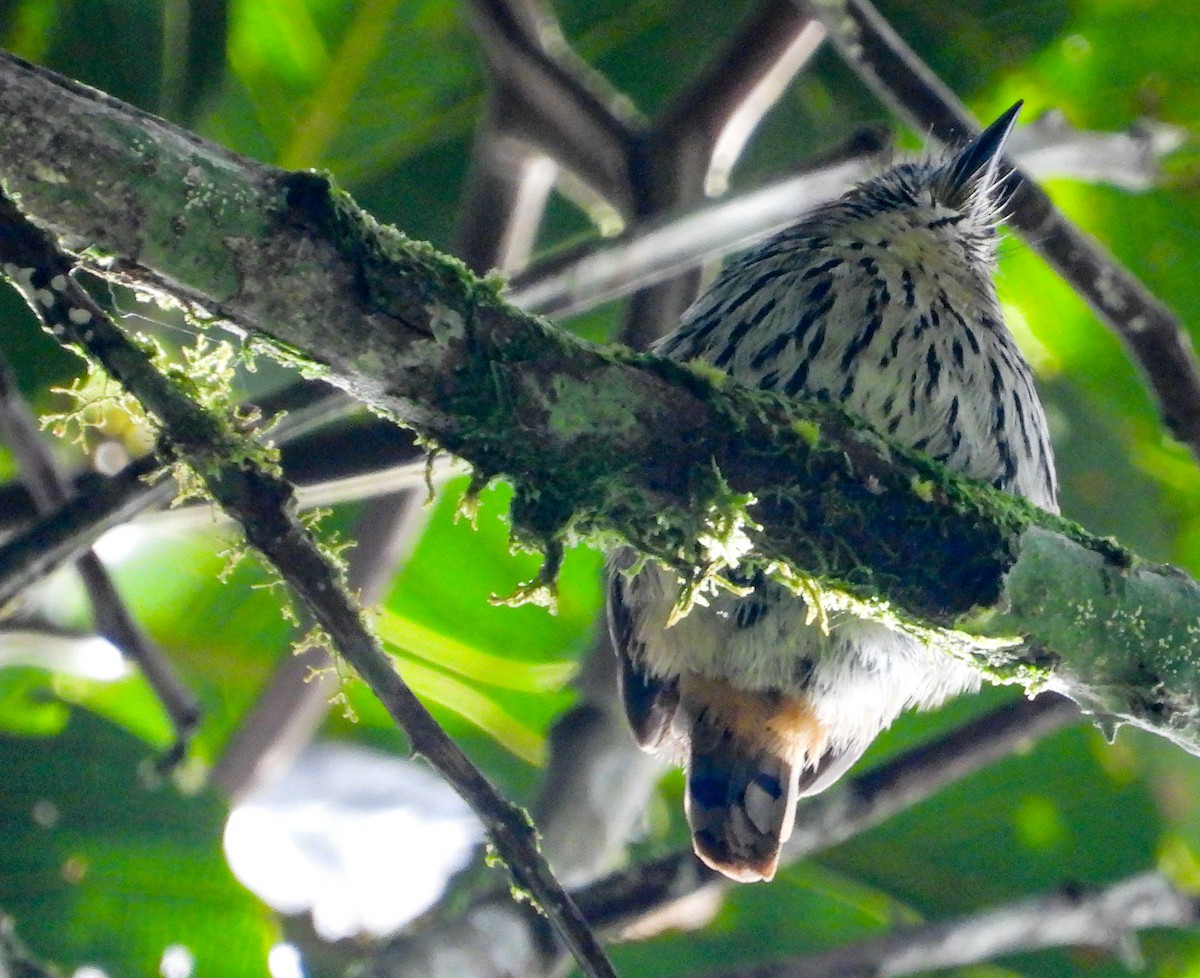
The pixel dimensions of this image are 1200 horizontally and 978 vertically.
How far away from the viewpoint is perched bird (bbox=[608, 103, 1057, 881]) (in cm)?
276

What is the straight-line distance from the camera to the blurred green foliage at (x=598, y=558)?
14.1ft

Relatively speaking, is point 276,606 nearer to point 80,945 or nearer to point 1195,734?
point 80,945

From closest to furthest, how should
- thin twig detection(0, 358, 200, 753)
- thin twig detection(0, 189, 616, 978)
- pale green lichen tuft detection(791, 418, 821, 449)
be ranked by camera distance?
1. thin twig detection(0, 189, 616, 978)
2. pale green lichen tuft detection(791, 418, 821, 449)
3. thin twig detection(0, 358, 200, 753)

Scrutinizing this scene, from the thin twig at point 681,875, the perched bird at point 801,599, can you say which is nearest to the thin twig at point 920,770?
the thin twig at point 681,875

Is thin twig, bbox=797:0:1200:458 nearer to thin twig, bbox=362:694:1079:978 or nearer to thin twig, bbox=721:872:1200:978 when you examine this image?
thin twig, bbox=362:694:1079:978

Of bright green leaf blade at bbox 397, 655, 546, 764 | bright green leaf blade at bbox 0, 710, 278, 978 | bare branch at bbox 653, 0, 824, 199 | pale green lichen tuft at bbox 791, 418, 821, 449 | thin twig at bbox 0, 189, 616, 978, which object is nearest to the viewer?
thin twig at bbox 0, 189, 616, 978

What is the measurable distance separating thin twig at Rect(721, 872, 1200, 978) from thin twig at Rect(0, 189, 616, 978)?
1.59 m

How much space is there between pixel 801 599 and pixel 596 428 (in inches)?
37.2

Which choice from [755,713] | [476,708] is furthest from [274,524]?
[476,708]

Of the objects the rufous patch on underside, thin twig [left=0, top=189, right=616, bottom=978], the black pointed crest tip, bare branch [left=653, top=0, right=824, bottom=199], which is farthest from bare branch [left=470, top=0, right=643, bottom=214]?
thin twig [left=0, top=189, right=616, bottom=978]

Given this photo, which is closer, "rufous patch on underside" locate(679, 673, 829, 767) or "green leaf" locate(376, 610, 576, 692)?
"rufous patch on underside" locate(679, 673, 829, 767)

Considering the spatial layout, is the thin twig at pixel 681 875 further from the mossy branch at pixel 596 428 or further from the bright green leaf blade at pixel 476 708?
the bright green leaf blade at pixel 476 708

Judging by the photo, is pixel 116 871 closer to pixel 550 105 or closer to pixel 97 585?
pixel 97 585

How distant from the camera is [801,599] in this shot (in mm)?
2691
